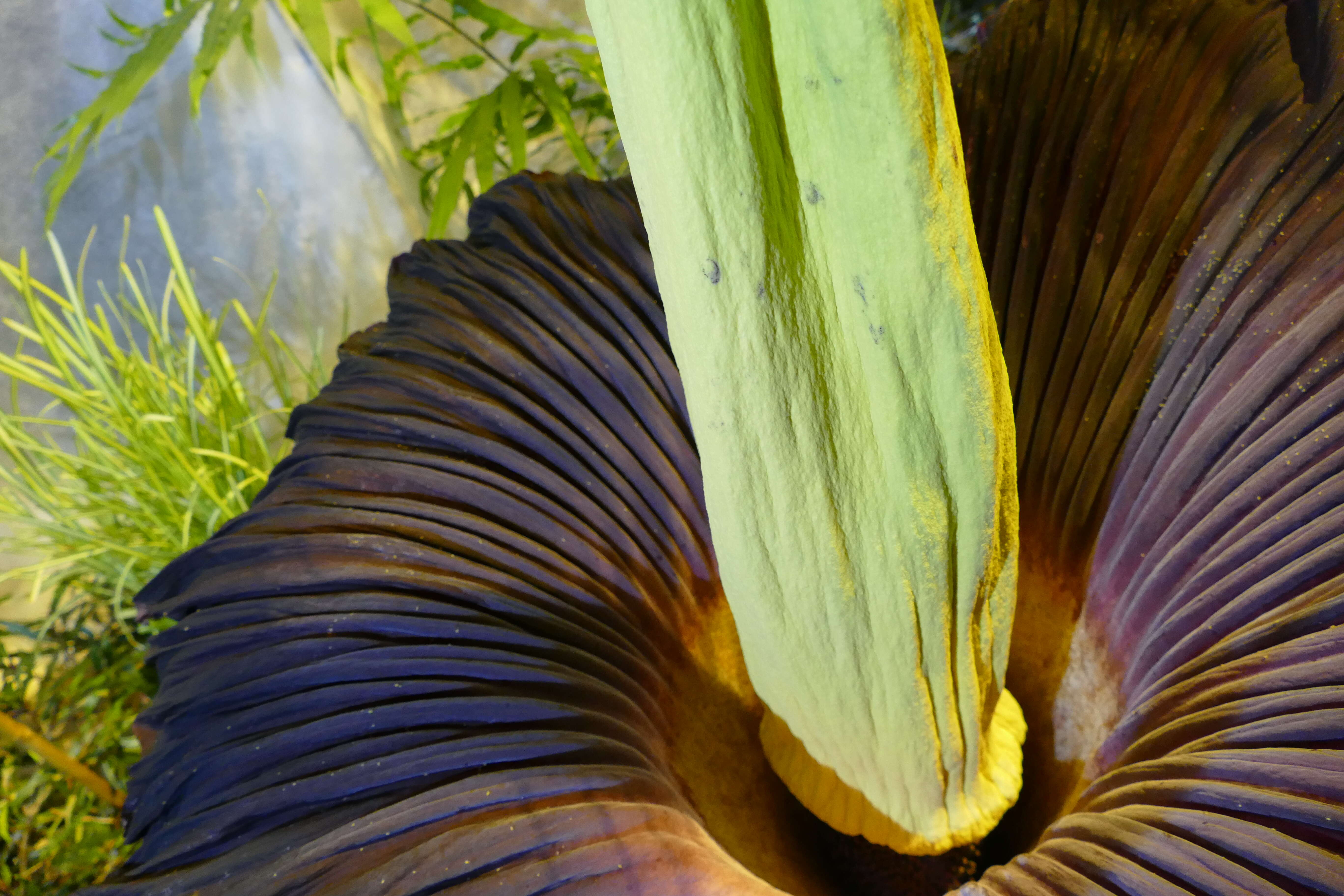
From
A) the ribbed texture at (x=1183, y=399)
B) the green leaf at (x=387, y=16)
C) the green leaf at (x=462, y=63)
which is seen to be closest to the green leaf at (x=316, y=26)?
the green leaf at (x=387, y=16)

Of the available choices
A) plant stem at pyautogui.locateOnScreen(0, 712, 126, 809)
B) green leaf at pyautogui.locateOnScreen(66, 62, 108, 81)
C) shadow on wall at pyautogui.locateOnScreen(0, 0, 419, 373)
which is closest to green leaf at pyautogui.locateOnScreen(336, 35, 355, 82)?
shadow on wall at pyautogui.locateOnScreen(0, 0, 419, 373)

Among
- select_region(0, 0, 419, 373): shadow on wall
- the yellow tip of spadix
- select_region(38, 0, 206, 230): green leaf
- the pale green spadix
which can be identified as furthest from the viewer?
select_region(0, 0, 419, 373): shadow on wall

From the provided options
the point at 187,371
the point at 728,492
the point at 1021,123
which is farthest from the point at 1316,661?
the point at 187,371

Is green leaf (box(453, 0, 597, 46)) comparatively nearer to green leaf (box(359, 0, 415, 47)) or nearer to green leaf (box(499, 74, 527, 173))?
green leaf (box(499, 74, 527, 173))

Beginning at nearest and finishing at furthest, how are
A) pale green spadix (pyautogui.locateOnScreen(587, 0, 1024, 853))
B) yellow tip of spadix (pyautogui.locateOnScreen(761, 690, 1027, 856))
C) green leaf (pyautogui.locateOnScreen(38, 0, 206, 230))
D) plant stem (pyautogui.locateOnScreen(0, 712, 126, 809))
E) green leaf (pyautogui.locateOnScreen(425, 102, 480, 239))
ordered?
pale green spadix (pyautogui.locateOnScreen(587, 0, 1024, 853)) < yellow tip of spadix (pyautogui.locateOnScreen(761, 690, 1027, 856)) < plant stem (pyautogui.locateOnScreen(0, 712, 126, 809)) < green leaf (pyautogui.locateOnScreen(38, 0, 206, 230)) < green leaf (pyautogui.locateOnScreen(425, 102, 480, 239))

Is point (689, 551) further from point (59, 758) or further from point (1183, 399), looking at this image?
point (59, 758)

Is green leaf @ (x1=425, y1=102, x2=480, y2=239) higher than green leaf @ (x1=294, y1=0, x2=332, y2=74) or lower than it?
lower
